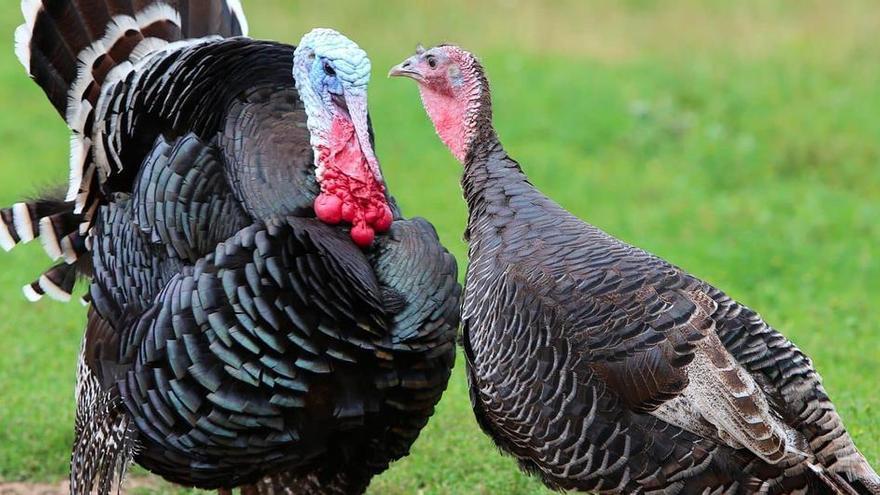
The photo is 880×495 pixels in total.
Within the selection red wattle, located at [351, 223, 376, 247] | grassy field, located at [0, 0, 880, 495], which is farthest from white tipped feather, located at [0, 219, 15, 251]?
red wattle, located at [351, 223, 376, 247]

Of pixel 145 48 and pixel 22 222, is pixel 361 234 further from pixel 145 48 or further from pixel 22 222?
pixel 22 222

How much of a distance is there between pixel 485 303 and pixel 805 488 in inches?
45.5

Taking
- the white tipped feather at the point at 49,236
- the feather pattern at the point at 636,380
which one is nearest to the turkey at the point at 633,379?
the feather pattern at the point at 636,380

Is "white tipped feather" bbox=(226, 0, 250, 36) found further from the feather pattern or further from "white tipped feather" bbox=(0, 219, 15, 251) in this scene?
the feather pattern

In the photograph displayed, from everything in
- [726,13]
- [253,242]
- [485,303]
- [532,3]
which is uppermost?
[726,13]

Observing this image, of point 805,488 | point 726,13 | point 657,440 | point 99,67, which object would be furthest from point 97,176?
point 726,13

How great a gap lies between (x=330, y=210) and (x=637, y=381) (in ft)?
4.24

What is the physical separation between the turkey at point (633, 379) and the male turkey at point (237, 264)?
15.2 inches

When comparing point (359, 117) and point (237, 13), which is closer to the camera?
point (359, 117)

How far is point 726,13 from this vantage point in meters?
14.3

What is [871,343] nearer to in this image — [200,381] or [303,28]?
[200,381]

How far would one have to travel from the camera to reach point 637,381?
4098 mm

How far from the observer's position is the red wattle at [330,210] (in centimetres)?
472

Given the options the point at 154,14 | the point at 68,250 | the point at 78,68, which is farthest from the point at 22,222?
the point at 154,14
